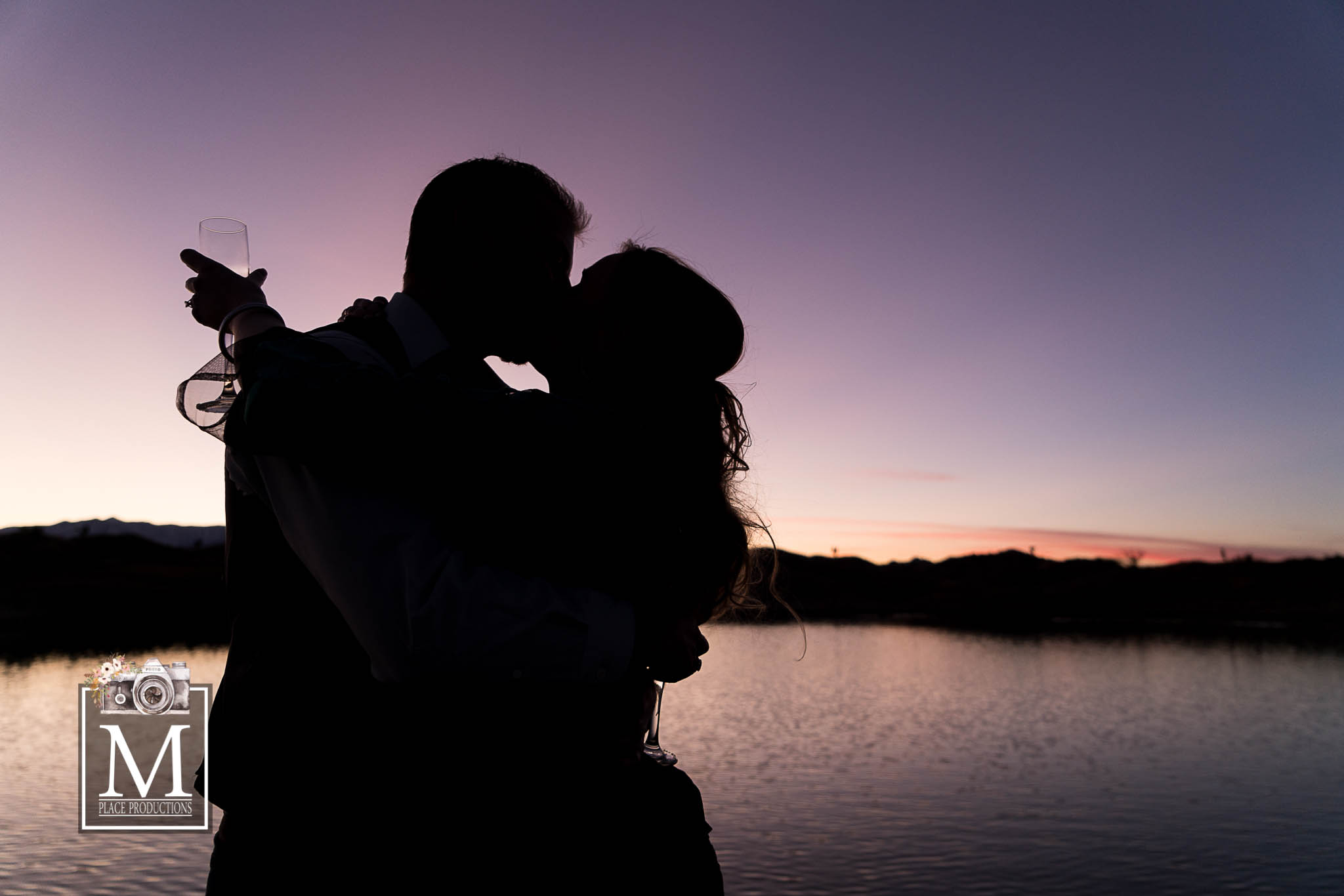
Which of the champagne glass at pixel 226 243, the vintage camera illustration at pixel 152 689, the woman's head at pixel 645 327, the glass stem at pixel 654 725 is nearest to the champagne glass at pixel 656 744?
the glass stem at pixel 654 725

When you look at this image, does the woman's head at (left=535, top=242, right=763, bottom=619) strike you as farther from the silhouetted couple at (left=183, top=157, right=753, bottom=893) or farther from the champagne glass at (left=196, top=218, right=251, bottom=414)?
the champagne glass at (left=196, top=218, right=251, bottom=414)

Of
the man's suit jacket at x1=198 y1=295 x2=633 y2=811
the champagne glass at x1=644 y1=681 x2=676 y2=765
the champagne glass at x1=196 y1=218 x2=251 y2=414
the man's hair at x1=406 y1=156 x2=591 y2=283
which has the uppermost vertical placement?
the champagne glass at x1=196 y1=218 x2=251 y2=414

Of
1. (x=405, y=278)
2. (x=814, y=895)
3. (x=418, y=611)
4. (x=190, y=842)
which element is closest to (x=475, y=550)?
(x=418, y=611)

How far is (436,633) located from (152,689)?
19.6 ft

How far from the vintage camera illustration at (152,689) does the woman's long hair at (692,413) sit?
2695 millimetres

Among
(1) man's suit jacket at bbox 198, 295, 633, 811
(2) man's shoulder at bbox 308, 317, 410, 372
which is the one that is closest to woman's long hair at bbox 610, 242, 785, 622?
(1) man's suit jacket at bbox 198, 295, 633, 811

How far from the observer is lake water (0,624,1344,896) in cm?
1983

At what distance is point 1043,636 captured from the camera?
97.4m

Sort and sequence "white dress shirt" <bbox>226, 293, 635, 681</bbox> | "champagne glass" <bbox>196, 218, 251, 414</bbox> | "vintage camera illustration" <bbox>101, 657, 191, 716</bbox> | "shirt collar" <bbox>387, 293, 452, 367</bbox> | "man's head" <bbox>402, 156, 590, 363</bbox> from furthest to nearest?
"vintage camera illustration" <bbox>101, 657, 191, 716</bbox> < "champagne glass" <bbox>196, 218, 251, 414</bbox> < "man's head" <bbox>402, 156, 590, 363</bbox> < "shirt collar" <bbox>387, 293, 452, 367</bbox> < "white dress shirt" <bbox>226, 293, 635, 681</bbox>

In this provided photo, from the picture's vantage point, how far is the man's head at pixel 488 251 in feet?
5.45

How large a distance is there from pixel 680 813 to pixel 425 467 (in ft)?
2.48

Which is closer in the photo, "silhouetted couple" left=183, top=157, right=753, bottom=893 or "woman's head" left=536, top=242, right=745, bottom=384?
"silhouetted couple" left=183, top=157, right=753, bottom=893

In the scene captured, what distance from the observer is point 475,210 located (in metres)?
1.70

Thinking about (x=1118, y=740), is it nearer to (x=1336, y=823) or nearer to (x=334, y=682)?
(x=1336, y=823)
